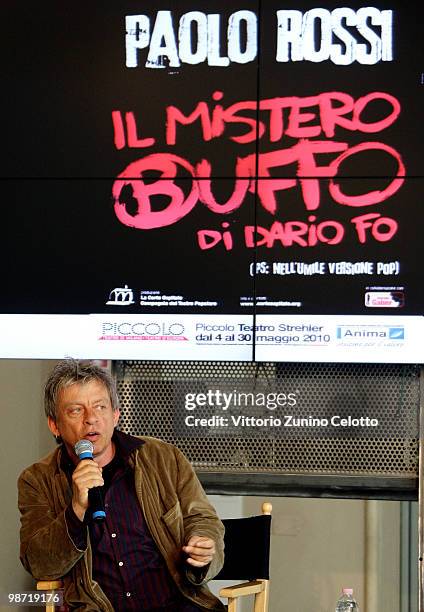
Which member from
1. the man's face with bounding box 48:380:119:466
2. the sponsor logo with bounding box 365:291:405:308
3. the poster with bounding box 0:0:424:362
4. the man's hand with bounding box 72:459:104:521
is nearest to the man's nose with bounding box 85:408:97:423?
the man's face with bounding box 48:380:119:466

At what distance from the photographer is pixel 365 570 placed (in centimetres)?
Answer: 469

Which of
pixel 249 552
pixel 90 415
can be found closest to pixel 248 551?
pixel 249 552

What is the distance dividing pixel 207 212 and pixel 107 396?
1103 mm

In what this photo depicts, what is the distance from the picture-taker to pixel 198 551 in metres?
3.16

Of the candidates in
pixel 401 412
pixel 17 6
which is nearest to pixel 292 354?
pixel 401 412

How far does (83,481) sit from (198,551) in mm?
406

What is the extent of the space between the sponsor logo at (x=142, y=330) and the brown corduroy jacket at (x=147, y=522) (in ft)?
2.52

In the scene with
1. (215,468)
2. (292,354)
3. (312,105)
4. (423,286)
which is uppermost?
(312,105)

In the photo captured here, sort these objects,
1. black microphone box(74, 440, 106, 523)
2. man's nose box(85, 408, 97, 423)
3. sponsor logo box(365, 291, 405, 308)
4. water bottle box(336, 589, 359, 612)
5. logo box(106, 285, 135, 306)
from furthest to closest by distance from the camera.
→ water bottle box(336, 589, 359, 612) → logo box(106, 285, 135, 306) → sponsor logo box(365, 291, 405, 308) → man's nose box(85, 408, 97, 423) → black microphone box(74, 440, 106, 523)

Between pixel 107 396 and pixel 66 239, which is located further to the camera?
pixel 66 239

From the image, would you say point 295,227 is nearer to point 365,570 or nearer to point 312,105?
point 312,105

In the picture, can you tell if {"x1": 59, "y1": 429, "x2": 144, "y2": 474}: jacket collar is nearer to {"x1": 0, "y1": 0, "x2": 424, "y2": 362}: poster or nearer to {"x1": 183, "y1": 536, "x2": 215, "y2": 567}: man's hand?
{"x1": 183, "y1": 536, "x2": 215, "y2": 567}: man's hand

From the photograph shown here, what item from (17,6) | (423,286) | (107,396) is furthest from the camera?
(17,6)

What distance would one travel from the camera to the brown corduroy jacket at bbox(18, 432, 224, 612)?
10.5ft
